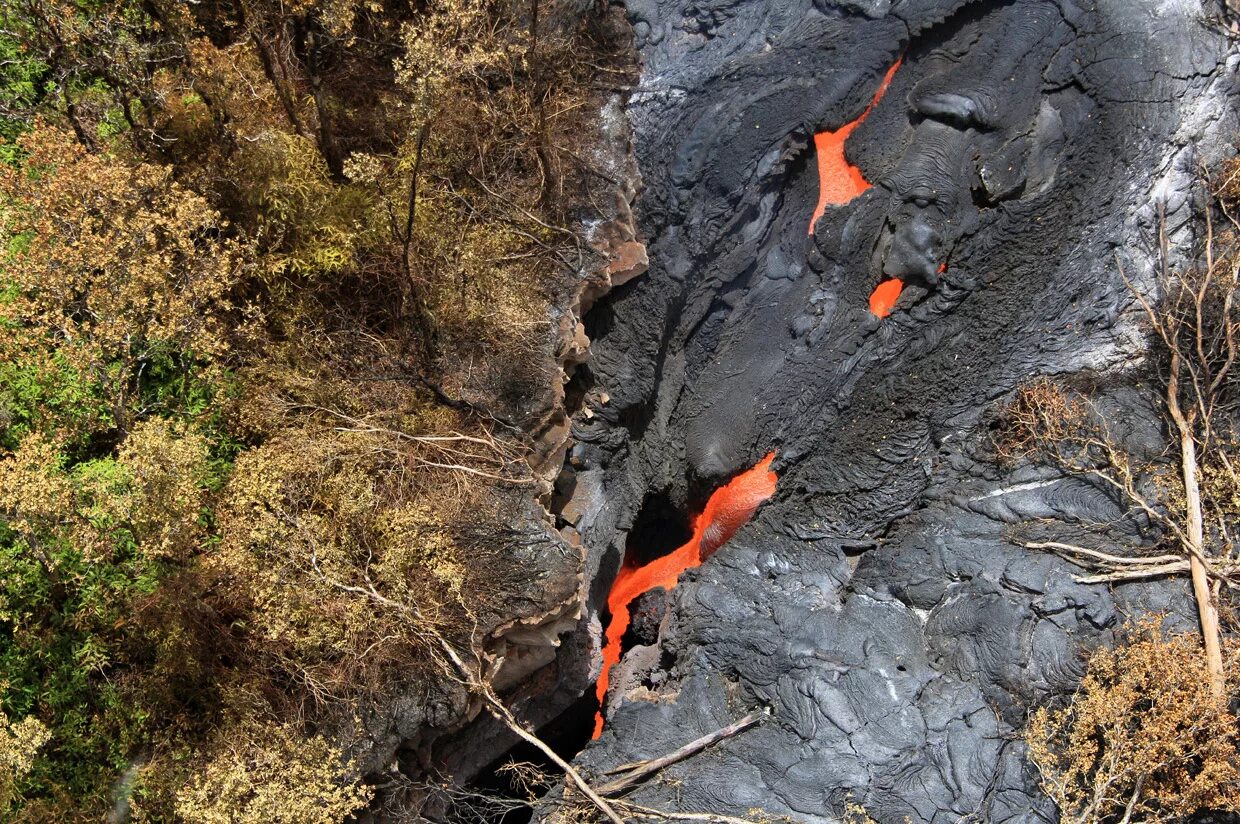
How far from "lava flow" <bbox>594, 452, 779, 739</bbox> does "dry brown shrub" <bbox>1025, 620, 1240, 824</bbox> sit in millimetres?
3671

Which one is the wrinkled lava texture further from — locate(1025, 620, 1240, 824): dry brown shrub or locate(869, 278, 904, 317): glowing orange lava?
locate(1025, 620, 1240, 824): dry brown shrub

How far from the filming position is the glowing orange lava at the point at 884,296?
977cm

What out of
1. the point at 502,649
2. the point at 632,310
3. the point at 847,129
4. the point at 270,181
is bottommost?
the point at 502,649

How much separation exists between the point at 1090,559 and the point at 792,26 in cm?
621

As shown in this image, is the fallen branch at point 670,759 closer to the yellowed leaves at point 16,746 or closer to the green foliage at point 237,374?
the green foliage at point 237,374

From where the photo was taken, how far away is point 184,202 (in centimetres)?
645

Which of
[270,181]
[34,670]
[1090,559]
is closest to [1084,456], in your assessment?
[1090,559]

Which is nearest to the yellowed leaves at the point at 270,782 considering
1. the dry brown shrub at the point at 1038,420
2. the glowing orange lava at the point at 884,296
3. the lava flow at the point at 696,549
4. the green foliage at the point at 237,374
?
the green foliage at the point at 237,374

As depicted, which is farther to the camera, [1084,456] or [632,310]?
[632,310]

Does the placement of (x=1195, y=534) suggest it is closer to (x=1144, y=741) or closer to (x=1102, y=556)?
(x=1102, y=556)

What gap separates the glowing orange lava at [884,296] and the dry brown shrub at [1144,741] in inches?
169

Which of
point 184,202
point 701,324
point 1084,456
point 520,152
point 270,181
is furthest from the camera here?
point 701,324

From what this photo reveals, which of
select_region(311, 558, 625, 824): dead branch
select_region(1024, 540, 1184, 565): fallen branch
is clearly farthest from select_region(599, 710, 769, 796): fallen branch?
select_region(1024, 540, 1184, 565): fallen branch

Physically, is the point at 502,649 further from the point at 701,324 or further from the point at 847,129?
the point at 847,129
